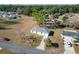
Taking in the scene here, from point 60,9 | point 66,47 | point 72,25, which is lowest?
point 66,47

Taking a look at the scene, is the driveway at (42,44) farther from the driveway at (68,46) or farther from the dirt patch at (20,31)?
the driveway at (68,46)

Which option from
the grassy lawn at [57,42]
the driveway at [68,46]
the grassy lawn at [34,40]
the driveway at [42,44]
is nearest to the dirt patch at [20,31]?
the grassy lawn at [34,40]

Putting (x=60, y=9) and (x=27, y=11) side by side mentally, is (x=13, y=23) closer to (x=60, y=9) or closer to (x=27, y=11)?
(x=27, y=11)

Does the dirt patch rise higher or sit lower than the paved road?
higher

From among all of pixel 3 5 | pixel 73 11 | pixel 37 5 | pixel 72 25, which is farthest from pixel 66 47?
pixel 3 5

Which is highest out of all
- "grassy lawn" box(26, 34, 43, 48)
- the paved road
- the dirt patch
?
the dirt patch

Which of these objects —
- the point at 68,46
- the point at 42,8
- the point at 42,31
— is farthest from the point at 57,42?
→ the point at 42,8

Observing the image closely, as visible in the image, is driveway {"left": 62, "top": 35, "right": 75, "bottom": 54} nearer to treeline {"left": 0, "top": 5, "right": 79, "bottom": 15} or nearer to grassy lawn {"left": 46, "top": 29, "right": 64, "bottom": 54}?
grassy lawn {"left": 46, "top": 29, "right": 64, "bottom": 54}

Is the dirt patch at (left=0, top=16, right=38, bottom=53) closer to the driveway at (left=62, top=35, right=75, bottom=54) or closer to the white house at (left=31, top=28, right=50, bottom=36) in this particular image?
the white house at (left=31, top=28, right=50, bottom=36)

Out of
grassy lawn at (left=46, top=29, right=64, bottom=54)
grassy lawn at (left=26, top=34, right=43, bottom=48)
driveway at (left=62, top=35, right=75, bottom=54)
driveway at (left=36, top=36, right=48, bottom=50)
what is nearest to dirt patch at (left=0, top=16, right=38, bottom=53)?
grassy lawn at (left=26, top=34, right=43, bottom=48)
